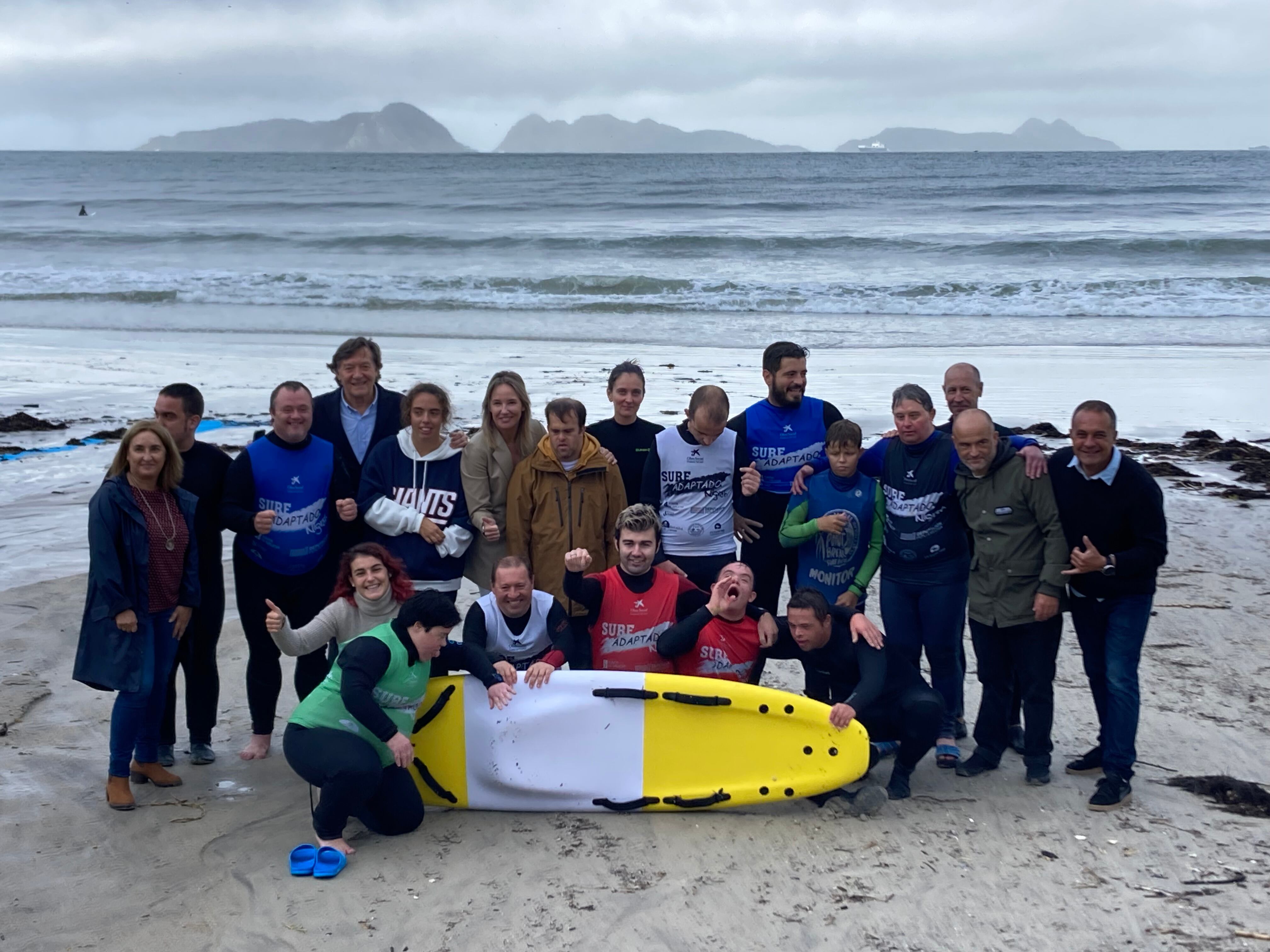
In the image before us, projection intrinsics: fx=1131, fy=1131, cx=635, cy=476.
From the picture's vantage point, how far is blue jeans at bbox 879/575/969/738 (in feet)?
16.0

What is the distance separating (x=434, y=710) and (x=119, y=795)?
1.28 metres

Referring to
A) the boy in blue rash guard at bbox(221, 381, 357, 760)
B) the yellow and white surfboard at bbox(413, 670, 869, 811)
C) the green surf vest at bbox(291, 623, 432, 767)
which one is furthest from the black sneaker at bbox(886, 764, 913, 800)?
the boy in blue rash guard at bbox(221, 381, 357, 760)

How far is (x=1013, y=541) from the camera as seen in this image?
4586 mm

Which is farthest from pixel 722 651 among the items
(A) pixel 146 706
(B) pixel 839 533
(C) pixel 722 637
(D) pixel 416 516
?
(A) pixel 146 706

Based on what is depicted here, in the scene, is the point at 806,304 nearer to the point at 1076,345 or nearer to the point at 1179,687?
the point at 1076,345

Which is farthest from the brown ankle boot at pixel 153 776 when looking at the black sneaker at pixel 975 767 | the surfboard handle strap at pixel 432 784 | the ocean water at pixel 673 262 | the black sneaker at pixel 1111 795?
the ocean water at pixel 673 262

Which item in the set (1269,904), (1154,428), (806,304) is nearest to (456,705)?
(1269,904)

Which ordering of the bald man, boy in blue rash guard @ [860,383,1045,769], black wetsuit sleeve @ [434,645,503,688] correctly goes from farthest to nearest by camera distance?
the bald man
boy in blue rash guard @ [860,383,1045,769]
black wetsuit sleeve @ [434,645,503,688]

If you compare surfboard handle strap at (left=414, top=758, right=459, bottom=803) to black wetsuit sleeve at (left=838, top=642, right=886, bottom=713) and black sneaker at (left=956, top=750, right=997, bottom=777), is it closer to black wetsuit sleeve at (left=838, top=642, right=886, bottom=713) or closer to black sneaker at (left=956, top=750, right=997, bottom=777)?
black wetsuit sleeve at (left=838, top=642, right=886, bottom=713)

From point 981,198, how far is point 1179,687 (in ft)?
138

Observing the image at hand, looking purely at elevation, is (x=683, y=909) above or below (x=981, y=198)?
below

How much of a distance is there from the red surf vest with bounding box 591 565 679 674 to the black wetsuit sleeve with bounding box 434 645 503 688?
511 mm

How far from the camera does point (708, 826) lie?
14.2ft

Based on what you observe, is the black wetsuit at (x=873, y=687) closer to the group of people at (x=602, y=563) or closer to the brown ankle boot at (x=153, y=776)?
the group of people at (x=602, y=563)
